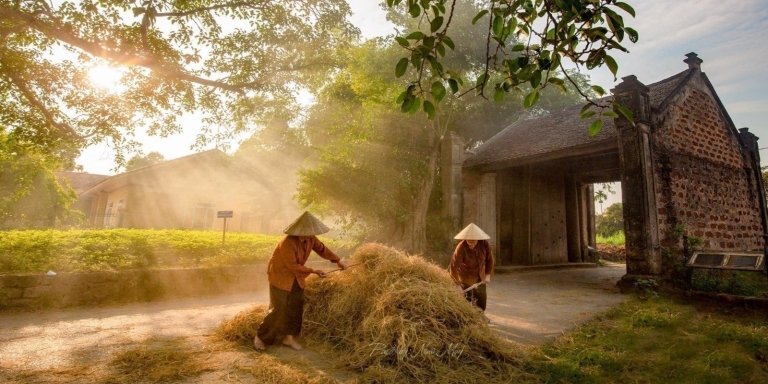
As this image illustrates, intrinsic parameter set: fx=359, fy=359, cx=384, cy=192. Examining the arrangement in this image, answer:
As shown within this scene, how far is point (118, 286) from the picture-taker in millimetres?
7023

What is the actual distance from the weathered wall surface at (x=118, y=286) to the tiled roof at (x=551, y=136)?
871 cm

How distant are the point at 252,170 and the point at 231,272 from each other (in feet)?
55.7

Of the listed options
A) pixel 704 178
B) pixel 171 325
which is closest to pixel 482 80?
pixel 171 325

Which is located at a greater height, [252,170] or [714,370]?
[252,170]

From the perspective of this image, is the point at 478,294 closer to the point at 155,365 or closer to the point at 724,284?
the point at 155,365

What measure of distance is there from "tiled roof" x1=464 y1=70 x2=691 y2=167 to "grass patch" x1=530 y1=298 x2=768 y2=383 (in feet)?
17.3

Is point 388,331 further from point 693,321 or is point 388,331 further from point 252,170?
point 252,170

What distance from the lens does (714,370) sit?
379cm

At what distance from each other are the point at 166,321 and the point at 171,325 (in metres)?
0.33

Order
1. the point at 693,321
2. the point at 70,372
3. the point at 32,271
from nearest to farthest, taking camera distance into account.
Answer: the point at 70,372 → the point at 693,321 → the point at 32,271

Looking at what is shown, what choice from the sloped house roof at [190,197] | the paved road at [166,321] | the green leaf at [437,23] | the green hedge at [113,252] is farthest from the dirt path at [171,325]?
the sloped house roof at [190,197]

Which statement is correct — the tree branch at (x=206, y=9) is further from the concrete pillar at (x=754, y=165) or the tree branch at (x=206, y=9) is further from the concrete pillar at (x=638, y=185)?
the concrete pillar at (x=754, y=165)

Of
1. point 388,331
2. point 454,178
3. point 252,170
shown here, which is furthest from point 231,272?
point 252,170

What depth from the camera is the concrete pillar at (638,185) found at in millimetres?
8367
